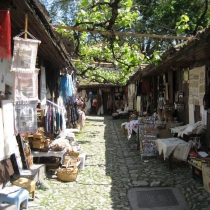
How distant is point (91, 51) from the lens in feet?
54.4

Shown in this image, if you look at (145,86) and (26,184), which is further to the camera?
(145,86)

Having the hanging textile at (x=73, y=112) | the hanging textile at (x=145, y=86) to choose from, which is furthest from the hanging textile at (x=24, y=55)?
the hanging textile at (x=145, y=86)

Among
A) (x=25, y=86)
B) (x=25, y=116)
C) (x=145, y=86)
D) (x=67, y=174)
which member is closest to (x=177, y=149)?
(x=67, y=174)

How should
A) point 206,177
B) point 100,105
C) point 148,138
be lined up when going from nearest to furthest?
1. point 206,177
2. point 148,138
3. point 100,105

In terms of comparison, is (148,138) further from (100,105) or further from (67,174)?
(100,105)

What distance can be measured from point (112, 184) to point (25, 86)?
12.7ft

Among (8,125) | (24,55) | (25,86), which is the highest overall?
(24,55)

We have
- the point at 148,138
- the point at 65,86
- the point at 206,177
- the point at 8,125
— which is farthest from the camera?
the point at 65,86

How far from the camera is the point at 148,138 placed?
1047 cm

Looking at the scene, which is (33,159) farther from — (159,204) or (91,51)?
(91,51)

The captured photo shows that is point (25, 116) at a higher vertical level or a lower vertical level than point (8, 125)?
higher

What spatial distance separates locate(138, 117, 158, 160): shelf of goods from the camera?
32.9ft

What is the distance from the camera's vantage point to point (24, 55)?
449 cm

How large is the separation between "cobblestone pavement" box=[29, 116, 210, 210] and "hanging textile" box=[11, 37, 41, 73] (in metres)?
2.91
